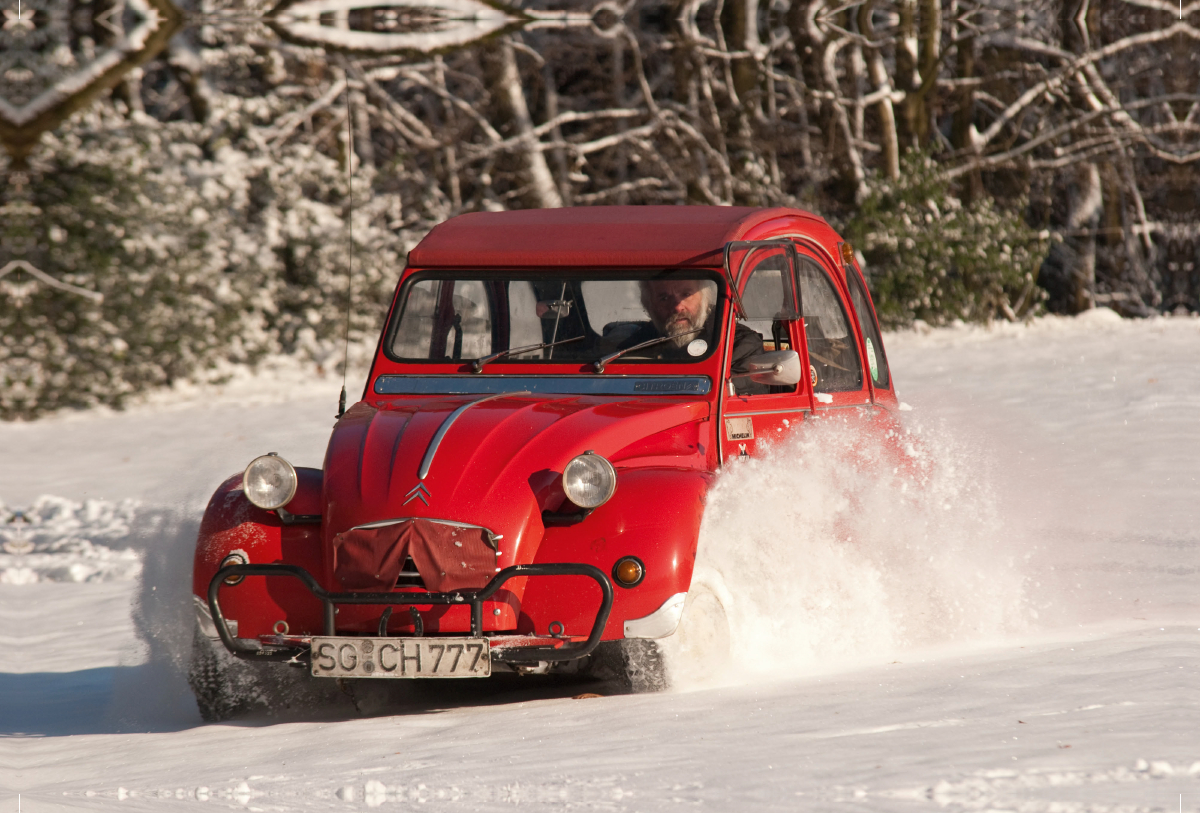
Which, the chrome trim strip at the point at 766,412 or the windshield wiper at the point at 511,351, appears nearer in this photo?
the chrome trim strip at the point at 766,412

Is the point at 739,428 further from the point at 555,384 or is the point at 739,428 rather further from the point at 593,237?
the point at 593,237

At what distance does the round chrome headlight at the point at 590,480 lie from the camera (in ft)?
17.4

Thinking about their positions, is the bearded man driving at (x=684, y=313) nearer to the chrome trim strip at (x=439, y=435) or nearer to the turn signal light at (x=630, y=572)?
the chrome trim strip at (x=439, y=435)

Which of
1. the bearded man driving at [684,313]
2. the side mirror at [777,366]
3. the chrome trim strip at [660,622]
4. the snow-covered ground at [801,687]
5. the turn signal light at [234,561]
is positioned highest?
the bearded man driving at [684,313]

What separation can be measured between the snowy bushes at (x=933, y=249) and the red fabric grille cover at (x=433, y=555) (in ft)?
46.5

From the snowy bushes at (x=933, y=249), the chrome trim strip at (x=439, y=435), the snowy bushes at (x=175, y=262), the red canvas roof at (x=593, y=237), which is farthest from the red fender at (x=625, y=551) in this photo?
the snowy bushes at (x=933, y=249)

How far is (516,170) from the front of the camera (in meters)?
21.1

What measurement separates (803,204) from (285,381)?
765 cm

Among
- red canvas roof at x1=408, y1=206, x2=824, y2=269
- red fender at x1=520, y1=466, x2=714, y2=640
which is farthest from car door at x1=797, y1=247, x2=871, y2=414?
red fender at x1=520, y1=466, x2=714, y2=640

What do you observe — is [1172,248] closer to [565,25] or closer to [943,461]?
[565,25]

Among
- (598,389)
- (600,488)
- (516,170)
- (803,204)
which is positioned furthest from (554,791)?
(516,170)

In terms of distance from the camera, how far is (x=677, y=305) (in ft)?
21.1

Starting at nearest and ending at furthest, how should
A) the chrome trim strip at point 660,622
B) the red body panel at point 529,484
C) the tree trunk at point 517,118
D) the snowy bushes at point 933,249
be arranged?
1. the chrome trim strip at point 660,622
2. the red body panel at point 529,484
3. the snowy bushes at point 933,249
4. the tree trunk at point 517,118

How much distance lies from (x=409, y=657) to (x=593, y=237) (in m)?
2.45
